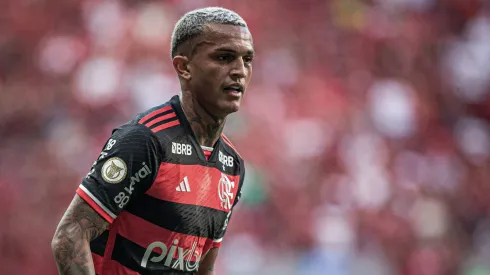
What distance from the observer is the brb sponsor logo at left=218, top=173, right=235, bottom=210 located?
3297 mm

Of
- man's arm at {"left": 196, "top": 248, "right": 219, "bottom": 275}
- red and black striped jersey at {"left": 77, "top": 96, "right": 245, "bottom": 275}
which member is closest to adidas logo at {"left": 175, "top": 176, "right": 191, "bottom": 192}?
red and black striped jersey at {"left": 77, "top": 96, "right": 245, "bottom": 275}

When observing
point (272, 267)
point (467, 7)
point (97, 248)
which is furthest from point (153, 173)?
point (467, 7)

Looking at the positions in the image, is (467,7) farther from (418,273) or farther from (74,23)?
(74,23)

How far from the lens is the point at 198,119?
3.25 meters

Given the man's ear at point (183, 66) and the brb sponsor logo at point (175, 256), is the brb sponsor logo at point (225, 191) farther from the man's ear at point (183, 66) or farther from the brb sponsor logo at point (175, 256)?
the man's ear at point (183, 66)

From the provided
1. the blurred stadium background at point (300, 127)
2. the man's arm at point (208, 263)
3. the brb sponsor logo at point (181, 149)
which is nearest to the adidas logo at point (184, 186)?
the brb sponsor logo at point (181, 149)

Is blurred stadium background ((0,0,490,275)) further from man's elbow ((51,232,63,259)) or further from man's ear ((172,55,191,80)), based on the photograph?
man's elbow ((51,232,63,259))

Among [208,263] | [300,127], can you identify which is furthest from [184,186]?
[300,127]

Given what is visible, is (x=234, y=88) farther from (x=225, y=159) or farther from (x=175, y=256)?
(x=175, y=256)

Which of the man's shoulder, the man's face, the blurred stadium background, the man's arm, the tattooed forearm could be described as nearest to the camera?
the tattooed forearm

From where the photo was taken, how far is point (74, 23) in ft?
28.6

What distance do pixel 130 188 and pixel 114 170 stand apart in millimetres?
95

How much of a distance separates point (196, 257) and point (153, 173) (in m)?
0.52

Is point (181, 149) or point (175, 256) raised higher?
point (181, 149)
